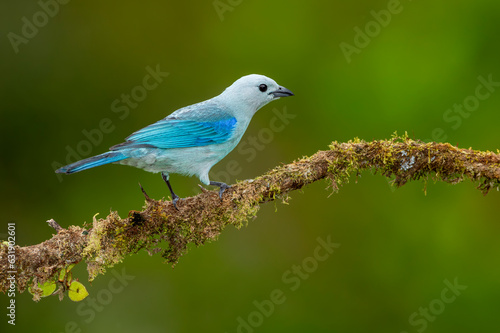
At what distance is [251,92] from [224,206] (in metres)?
1.60

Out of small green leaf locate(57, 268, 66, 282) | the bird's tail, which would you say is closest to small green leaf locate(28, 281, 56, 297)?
small green leaf locate(57, 268, 66, 282)

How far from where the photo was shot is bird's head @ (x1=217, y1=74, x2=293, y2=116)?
5.42m

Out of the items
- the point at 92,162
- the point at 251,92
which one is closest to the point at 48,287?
the point at 92,162

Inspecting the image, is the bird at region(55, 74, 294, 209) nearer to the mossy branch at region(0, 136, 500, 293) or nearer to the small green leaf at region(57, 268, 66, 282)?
the mossy branch at region(0, 136, 500, 293)

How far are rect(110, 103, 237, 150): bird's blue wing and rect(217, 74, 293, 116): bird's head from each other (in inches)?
6.8

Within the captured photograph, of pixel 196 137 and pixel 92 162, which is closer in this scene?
pixel 92 162

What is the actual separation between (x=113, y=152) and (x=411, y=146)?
232 cm

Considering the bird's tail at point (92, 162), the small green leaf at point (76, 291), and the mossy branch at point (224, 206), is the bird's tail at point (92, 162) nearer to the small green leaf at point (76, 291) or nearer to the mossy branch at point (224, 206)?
the mossy branch at point (224, 206)

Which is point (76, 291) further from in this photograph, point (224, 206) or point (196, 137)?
point (196, 137)

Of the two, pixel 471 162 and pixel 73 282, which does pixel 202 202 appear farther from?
pixel 471 162

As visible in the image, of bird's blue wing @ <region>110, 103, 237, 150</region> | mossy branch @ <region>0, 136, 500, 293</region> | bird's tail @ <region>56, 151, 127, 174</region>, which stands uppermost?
bird's blue wing @ <region>110, 103, 237, 150</region>

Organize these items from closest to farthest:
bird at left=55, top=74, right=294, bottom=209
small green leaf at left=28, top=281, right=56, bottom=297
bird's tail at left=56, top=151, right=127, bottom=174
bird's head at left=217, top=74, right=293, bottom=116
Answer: small green leaf at left=28, top=281, right=56, bottom=297, bird's tail at left=56, top=151, right=127, bottom=174, bird at left=55, top=74, right=294, bottom=209, bird's head at left=217, top=74, right=293, bottom=116

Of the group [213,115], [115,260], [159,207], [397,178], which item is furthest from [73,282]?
[397,178]

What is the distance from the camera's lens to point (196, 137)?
5.02 metres
